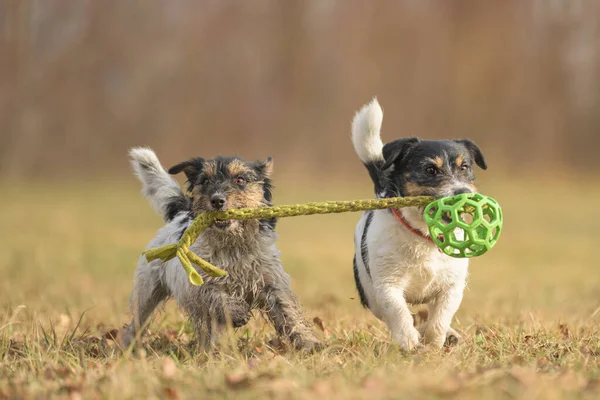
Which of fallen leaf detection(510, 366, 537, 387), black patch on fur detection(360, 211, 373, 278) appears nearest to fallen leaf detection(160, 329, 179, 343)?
black patch on fur detection(360, 211, 373, 278)

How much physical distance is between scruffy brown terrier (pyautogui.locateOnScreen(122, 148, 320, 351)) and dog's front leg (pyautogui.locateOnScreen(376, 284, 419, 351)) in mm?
433

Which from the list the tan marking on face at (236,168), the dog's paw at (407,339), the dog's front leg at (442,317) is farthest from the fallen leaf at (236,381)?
the tan marking on face at (236,168)

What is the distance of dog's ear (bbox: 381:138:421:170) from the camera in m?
4.38

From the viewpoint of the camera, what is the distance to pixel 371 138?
487 cm

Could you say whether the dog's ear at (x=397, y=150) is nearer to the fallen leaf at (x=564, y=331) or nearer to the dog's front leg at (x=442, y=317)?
the dog's front leg at (x=442, y=317)

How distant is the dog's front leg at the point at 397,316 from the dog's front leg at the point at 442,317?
0.17 m

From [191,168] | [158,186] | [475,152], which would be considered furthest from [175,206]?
[475,152]

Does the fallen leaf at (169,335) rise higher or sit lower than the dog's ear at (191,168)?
lower

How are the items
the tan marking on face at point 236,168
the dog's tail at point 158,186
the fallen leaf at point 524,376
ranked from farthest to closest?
the dog's tail at point 158,186, the tan marking on face at point 236,168, the fallen leaf at point 524,376

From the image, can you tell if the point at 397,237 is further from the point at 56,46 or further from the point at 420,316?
the point at 56,46

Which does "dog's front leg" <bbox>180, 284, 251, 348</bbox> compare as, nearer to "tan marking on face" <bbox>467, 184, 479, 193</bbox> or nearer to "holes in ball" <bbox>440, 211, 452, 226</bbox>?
"holes in ball" <bbox>440, 211, 452, 226</bbox>

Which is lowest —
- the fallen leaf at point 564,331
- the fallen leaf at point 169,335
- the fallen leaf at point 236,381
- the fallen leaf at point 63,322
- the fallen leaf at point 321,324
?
the fallen leaf at point 63,322

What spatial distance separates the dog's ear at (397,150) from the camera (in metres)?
4.38

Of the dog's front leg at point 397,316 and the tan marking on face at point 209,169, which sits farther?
the tan marking on face at point 209,169
